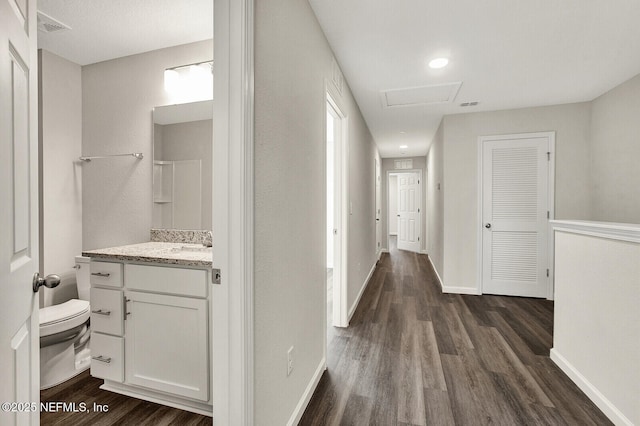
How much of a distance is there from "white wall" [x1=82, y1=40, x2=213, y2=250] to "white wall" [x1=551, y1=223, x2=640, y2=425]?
115 inches

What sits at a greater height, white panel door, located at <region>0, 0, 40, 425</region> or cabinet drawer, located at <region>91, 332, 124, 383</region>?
white panel door, located at <region>0, 0, 40, 425</region>

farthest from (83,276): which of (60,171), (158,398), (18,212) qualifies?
(18,212)

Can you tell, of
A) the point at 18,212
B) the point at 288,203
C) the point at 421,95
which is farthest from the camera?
the point at 421,95

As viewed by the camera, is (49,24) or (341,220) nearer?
(49,24)

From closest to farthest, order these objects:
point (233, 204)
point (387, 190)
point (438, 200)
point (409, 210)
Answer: point (233, 204) < point (438, 200) < point (387, 190) < point (409, 210)

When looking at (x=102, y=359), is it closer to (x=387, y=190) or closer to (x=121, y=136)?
(x=121, y=136)

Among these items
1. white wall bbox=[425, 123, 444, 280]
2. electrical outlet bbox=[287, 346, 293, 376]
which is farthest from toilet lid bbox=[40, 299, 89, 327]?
white wall bbox=[425, 123, 444, 280]

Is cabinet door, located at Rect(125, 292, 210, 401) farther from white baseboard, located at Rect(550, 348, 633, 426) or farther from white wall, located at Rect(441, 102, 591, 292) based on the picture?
white wall, located at Rect(441, 102, 591, 292)

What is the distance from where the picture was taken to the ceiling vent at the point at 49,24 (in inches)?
82.0

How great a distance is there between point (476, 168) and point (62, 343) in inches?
178

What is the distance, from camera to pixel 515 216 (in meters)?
3.95

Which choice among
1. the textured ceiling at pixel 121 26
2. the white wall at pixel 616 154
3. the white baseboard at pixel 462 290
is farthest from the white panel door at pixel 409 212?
the textured ceiling at pixel 121 26

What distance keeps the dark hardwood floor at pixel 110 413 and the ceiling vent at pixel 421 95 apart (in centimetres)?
330

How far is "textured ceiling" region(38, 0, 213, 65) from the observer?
6.50 ft
